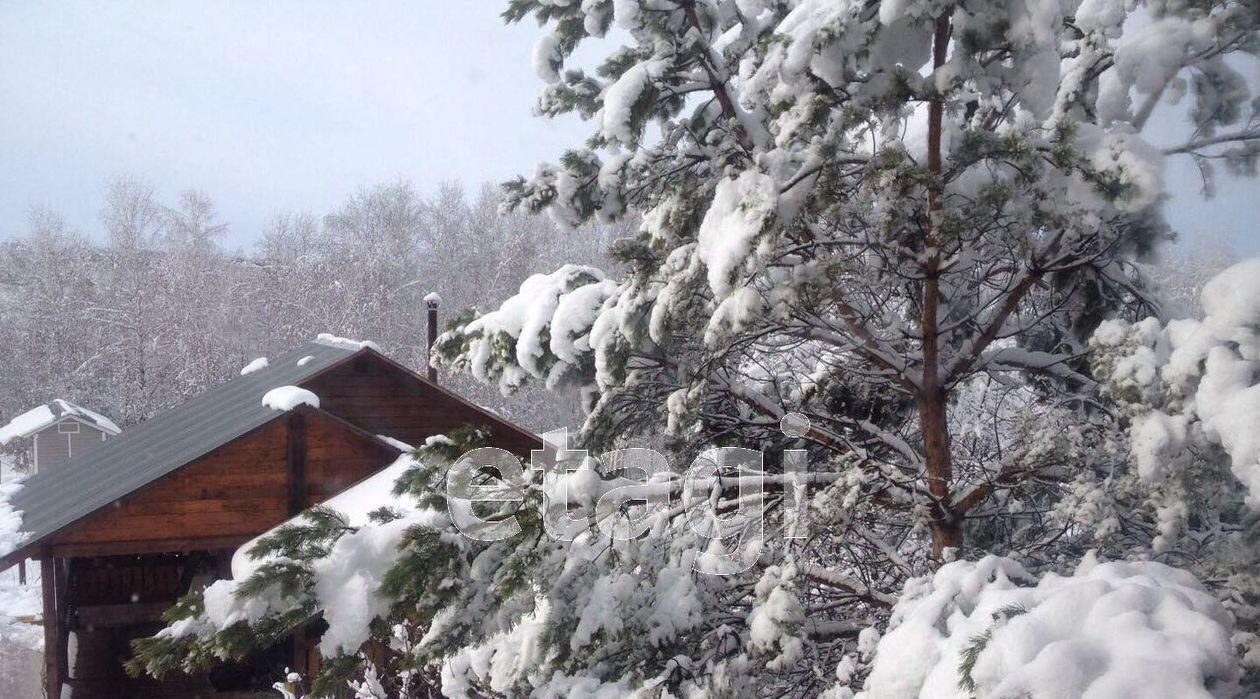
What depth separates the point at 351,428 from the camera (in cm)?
848

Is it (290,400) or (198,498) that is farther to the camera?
(290,400)

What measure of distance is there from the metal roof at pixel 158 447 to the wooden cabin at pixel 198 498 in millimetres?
39

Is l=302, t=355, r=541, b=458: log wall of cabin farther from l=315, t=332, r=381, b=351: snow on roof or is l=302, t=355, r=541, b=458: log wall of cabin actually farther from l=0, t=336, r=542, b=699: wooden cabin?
l=315, t=332, r=381, b=351: snow on roof

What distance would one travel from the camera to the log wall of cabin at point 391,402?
34.1 feet

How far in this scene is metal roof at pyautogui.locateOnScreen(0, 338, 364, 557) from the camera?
8.00 m

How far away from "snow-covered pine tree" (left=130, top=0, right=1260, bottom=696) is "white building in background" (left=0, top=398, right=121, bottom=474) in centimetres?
2268

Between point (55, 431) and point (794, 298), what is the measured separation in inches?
986

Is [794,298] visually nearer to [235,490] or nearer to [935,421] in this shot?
[935,421]

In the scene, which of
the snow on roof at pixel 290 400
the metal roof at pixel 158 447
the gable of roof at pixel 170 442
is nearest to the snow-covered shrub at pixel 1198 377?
the gable of roof at pixel 170 442

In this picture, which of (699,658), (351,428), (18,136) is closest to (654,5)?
(699,658)

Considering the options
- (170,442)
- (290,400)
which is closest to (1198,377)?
(290,400)

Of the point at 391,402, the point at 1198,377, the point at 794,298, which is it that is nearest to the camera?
the point at 1198,377

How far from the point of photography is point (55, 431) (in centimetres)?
2309

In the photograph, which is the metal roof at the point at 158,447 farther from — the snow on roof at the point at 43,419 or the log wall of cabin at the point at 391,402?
the snow on roof at the point at 43,419
